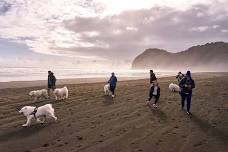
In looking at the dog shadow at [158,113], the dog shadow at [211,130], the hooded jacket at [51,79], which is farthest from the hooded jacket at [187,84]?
the hooded jacket at [51,79]

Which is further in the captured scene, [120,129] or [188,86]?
[188,86]

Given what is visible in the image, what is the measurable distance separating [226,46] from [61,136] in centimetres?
19758

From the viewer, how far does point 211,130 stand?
39.3 ft

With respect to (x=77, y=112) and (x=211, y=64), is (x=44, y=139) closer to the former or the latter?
(x=77, y=112)

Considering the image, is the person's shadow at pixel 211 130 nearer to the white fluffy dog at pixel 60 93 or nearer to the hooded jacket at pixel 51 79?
the white fluffy dog at pixel 60 93

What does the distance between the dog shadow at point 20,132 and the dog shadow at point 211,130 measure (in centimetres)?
615

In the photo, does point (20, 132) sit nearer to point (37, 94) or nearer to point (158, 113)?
point (158, 113)

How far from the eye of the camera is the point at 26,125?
12.7 metres

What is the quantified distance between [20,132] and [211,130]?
23.3 ft

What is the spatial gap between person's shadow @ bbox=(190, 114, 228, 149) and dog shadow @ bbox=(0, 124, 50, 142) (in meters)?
6.15

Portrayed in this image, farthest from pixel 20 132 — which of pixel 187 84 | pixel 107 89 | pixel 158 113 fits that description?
pixel 107 89

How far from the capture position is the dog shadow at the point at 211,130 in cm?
1080

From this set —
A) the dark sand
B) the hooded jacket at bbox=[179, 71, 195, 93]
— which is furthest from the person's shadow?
the hooded jacket at bbox=[179, 71, 195, 93]

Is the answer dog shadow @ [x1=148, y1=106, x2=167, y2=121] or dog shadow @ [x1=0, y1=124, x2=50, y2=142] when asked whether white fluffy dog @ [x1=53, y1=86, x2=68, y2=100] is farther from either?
dog shadow @ [x1=0, y1=124, x2=50, y2=142]
